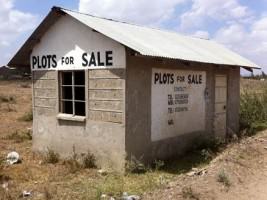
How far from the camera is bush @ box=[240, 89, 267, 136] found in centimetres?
1497

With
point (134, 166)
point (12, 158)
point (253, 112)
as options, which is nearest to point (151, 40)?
point (134, 166)

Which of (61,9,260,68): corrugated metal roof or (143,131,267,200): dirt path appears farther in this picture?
(61,9,260,68): corrugated metal roof

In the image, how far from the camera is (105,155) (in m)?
9.74

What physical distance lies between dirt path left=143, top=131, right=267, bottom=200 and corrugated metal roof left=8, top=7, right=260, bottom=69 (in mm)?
2587

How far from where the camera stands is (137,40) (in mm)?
9953

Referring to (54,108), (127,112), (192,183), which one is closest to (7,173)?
(54,108)

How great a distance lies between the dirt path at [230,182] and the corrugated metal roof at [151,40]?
8.50 ft

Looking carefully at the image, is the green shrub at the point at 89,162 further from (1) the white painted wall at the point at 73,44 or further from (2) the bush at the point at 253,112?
(2) the bush at the point at 253,112

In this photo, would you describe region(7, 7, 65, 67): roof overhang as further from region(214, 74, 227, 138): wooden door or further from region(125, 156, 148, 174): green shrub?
region(214, 74, 227, 138): wooden door

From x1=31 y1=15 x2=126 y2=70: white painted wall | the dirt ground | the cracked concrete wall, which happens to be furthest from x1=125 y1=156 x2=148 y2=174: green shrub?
x1=31 y1=15 x2=126 y2=70: white painted wall

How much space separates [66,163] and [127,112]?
7.10ft

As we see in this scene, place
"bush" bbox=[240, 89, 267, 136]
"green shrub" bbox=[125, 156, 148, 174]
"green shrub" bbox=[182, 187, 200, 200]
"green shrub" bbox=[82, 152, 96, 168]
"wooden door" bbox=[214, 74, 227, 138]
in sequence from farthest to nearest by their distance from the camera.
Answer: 1. "bush" bbox=[240, 89, 267, 136]
2. "wooden door" bbox=[214, 74, 227, 138]
3. "green shrub" bbox=[82, 152, 96, 168]
4. "green shrub" bbox=[125, 156, 148, 174]
5. "green shrub" bbox=[182, 187, 200, 200]

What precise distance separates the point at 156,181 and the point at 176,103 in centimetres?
311

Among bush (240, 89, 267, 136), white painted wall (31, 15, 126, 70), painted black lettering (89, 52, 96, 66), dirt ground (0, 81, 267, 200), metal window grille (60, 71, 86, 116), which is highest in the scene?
white painted wall (31, 15, 126, 70)
